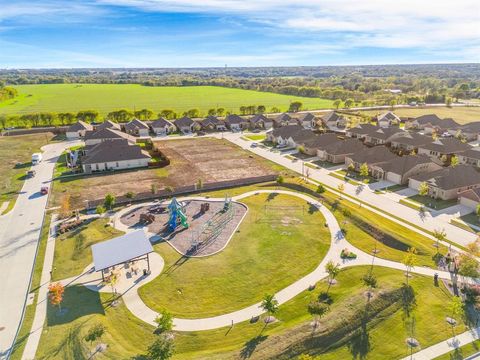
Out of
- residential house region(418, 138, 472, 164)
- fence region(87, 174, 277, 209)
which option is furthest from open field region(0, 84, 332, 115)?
fence region(87, 174, 277, 209)

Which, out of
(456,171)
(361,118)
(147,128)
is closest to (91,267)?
(456,171)

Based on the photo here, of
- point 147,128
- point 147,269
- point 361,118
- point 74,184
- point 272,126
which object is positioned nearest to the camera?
point 147,269

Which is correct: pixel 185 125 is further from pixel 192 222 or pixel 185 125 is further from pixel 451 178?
pixel 451 178

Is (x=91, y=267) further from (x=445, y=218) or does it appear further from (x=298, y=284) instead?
(x=445, y=218)

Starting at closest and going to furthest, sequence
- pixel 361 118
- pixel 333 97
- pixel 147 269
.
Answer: pixel 147 269, pixel 361 118, pixel 333 97

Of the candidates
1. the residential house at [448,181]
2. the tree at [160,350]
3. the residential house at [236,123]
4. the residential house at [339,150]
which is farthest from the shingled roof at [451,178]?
the residential house at [236,123]
